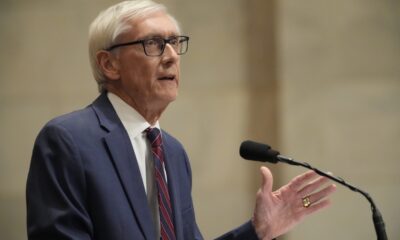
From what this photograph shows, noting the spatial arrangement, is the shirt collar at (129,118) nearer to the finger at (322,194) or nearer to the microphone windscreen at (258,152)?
the microphone windscreen at (258,152)

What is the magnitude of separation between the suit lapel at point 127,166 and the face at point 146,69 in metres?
0.11

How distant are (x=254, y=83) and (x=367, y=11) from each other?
2.38ft

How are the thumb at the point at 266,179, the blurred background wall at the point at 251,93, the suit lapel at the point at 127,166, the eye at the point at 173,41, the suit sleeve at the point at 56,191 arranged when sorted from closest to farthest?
the suit sleeve at the point at 56,191 < the suit lapel at the point at 127,166 < the thumb at the point at 266,179 < the eye at the point at 173,41 < the blurred background wall at the point at 251,93

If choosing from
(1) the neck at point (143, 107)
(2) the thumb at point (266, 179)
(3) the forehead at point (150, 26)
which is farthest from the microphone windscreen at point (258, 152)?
(3) the forehead at point (150, 26)

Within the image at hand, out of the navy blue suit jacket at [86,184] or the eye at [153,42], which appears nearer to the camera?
the navy blue suit jacket at [86,184]

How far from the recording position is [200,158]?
3.06 metres

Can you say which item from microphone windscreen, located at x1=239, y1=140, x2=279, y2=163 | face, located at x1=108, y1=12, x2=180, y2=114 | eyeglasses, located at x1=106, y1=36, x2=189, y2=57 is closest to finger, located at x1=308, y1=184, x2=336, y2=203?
microphone windscreen, located at x1=239, y1=140, x2=279, y2=163

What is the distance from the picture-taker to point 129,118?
69.2 inches

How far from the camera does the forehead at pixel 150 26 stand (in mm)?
1766

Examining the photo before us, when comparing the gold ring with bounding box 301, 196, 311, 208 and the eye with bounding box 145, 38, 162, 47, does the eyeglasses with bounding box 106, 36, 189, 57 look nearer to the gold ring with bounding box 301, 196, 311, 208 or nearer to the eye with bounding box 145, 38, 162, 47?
the eye with bounding box 145, 38, 162, 47

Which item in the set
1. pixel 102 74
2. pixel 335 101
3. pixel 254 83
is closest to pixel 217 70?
pixel 254 83

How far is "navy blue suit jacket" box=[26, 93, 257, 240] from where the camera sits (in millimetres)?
1459

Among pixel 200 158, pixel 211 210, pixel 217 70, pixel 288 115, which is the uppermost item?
pixel 217 70

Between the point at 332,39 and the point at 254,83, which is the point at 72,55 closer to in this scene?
the point at 254,83
